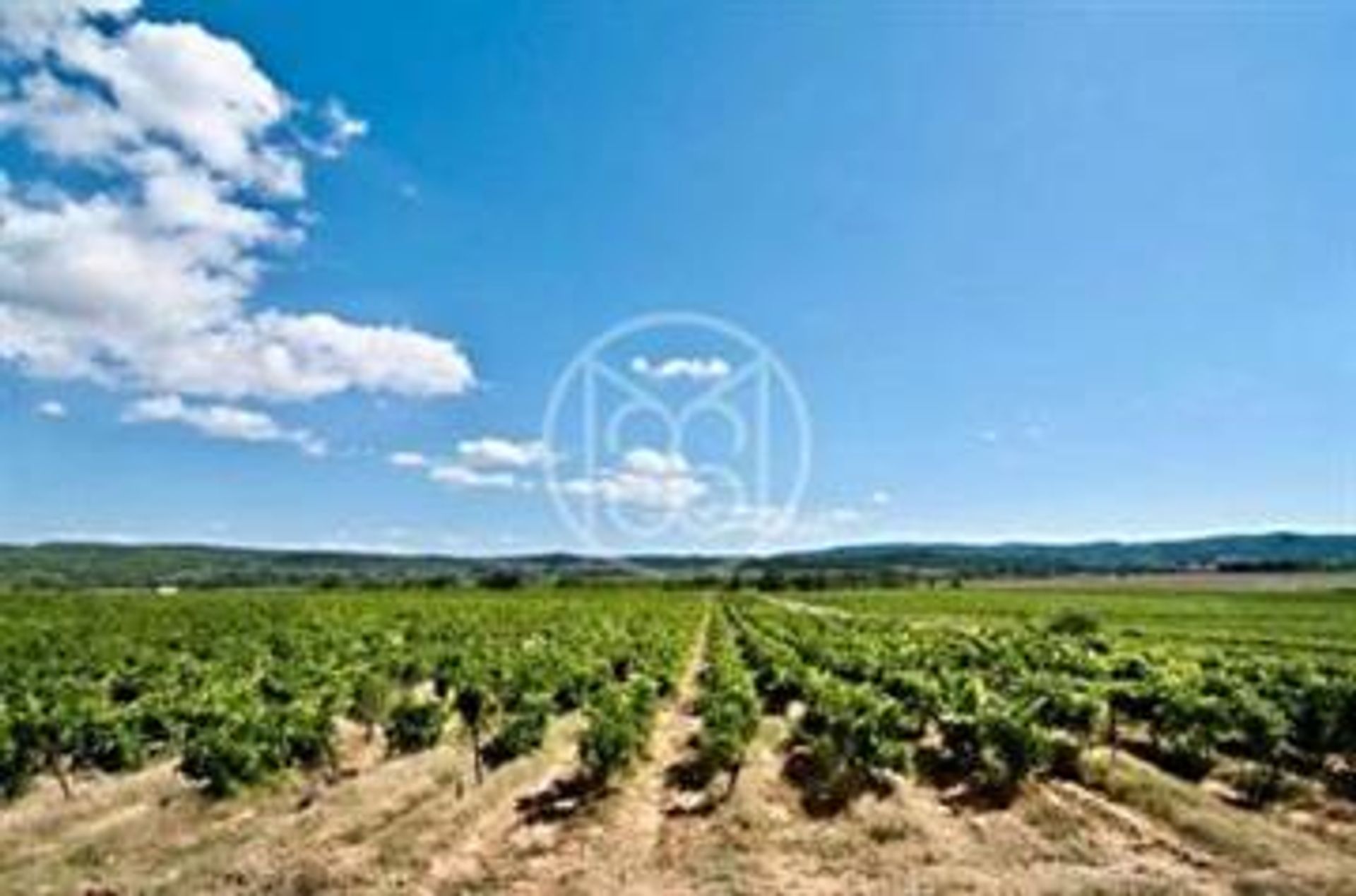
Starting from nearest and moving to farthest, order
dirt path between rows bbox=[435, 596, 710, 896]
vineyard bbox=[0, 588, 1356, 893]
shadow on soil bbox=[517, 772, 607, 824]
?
1. dirt path between rows bbox=[435, 596, 710, 896]
2. vineyard bbox=[0, 588, 1356, 893]
3. shadow on soil bbox=[517, 772, 607, 824]

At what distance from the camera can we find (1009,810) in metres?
22.2

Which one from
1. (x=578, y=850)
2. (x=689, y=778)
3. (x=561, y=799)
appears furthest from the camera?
(x=689, y=778)

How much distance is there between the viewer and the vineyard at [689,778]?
19.1 metres

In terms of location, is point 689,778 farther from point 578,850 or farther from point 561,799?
point 578,850

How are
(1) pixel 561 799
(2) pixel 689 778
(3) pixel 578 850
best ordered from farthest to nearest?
1. (2) pixel 689 778
2. (1) pixel 561 799
3. (3) pixel 578 850

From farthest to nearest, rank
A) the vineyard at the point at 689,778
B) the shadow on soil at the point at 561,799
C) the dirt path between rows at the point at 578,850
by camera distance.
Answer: the shadow on soil at the point at 561,799, the vineyard at the point at 689,778, the dirt path between rows at the point at 578,850

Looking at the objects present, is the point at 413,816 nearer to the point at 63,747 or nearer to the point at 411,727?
the point at 411,727

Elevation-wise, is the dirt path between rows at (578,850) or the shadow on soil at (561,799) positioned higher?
the shadow on soil at (561,799)

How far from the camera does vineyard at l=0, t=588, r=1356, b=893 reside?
19.1 metres

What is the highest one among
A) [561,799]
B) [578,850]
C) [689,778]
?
[689,778]

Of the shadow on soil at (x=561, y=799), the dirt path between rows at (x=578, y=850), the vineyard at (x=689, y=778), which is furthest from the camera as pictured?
the shadow on soil at (x=561, y=799)

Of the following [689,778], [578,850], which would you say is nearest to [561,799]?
[689,778]

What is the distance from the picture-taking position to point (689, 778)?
82.6 ft

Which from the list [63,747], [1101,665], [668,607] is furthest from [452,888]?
[668,607]
